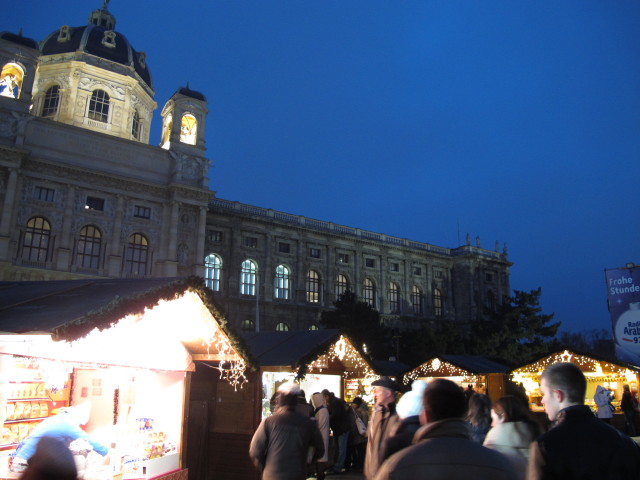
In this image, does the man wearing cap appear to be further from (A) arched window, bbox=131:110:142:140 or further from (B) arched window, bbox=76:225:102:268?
(A) arched window, bbox=131:110:142:140

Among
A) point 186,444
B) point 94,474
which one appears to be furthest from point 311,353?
point 94,474

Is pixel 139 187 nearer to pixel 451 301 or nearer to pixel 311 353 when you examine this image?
pixel 311 353

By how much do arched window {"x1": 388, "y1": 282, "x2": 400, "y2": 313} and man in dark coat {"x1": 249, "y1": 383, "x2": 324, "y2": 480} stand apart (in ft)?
159

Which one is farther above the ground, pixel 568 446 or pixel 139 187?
pixel 139 187

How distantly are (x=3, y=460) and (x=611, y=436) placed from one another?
23.1 ft

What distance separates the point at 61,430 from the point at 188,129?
121ft

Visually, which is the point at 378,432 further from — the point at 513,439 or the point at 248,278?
the point at 248,278

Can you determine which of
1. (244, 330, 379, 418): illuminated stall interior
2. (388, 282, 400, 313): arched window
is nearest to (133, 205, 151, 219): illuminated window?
(244, 330, 379, 418): illuminated stall interior

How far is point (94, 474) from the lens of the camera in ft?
22.2

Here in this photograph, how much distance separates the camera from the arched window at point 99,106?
127 ft

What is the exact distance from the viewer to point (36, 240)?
32.3 metres

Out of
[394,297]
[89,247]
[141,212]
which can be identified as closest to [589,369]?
[141,212]

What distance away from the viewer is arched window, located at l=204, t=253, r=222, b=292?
42.2 m

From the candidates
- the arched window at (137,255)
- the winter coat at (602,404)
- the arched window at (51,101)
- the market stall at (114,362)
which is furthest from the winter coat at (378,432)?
the arched window at (51,101)
